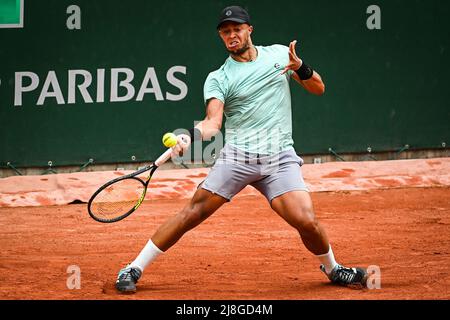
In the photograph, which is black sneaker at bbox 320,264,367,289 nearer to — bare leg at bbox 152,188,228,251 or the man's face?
bare leg at bbox 152,188,228,251

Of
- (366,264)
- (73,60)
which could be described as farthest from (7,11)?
(366,264)

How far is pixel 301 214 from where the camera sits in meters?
5.16

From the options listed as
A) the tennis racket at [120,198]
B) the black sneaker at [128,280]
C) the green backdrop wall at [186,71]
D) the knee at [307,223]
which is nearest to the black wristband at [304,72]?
the knee at [307,223]

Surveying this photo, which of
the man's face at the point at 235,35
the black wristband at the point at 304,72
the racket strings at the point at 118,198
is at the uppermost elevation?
the man's face at the point at 235,35

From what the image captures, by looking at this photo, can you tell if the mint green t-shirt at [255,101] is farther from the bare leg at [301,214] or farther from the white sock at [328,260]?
the white sock at [328,260]

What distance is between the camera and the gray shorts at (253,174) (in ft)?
17.3

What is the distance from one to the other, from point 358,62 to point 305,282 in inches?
206

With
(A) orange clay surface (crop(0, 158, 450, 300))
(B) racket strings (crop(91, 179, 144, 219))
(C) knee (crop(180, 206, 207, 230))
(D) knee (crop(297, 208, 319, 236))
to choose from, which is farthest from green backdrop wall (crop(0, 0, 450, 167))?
(D) knee (crop(297, 208, 319, 236))

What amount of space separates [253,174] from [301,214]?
1.24ft

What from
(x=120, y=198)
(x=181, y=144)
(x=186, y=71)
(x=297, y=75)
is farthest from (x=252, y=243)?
(x=186, y=71)

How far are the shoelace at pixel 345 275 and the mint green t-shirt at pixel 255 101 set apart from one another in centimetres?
82

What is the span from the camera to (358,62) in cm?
1050

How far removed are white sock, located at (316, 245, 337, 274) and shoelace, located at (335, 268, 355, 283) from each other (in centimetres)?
5

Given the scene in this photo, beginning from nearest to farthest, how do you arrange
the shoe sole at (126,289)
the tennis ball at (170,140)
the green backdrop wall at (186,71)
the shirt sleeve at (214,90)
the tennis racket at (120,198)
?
the tennis ball at (170,140) < the shirt sleeve at (214,90) < the shoe sole at (126,289) < the tennis racket at (120,198) < the green backdrop wall at (186,71)
